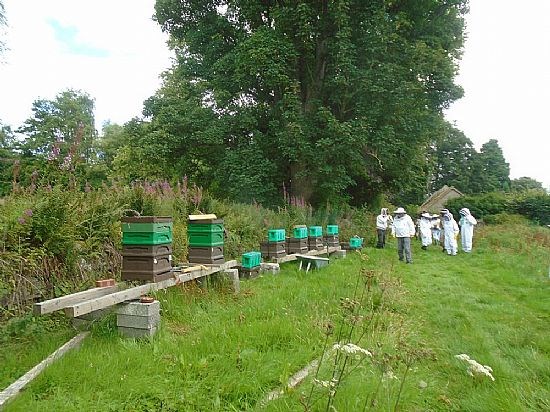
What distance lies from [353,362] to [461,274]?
715 centimetres

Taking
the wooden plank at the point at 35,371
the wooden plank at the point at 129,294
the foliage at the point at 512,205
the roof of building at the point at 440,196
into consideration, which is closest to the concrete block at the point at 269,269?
the wooden plank at the point at 129,294

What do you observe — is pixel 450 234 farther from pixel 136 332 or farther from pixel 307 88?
pixel 136 332

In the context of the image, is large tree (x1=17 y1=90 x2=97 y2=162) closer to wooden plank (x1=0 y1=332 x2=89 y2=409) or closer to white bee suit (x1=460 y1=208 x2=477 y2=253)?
white bee suit (x1=460 y1=208 x2=477 y2=253)

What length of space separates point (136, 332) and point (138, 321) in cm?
12

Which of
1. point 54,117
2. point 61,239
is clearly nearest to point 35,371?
point 61,239

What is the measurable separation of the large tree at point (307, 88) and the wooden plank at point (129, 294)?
9993 millimetres

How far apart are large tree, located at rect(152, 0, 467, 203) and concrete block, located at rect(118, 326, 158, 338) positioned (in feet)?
37.3

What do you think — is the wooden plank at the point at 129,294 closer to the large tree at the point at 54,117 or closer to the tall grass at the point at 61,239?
the tall grass at the point at 61,239

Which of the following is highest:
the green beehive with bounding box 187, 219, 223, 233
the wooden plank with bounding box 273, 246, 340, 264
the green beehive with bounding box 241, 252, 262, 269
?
the green beehive with bounding box 187, 219, 223, 233

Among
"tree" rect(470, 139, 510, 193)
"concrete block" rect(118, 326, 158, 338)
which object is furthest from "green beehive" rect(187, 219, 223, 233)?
"tree" rect(470, 139, 510, 193)

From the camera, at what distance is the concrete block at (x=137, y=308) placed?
160 inches

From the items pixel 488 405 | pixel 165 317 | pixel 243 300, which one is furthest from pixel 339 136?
pixel 488 405

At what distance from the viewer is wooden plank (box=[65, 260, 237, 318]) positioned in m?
3.57

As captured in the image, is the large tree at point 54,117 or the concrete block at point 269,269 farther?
the large tree at point 54,117
